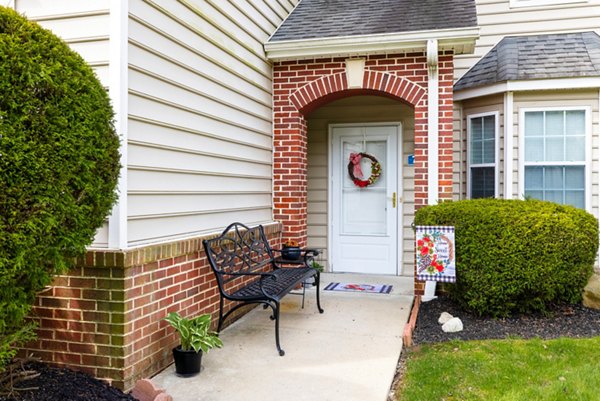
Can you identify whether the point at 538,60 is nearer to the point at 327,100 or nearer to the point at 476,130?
the point at 476,130

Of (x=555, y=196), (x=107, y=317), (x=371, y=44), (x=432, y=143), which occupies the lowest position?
(x=107, y=317)

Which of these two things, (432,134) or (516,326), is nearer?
(516,326)

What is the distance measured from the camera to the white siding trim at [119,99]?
312 cm

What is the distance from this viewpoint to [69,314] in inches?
126

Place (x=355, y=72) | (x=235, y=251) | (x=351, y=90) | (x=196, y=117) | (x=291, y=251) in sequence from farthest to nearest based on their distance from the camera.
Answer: (x=351, y=90) → (x=355, y=72) → (x=291, y=251) → (x=235, y=251) → (x=196, y=117)

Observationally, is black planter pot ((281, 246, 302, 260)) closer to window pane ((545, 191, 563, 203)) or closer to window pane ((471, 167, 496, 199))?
window pane ((471, 167, 496, 199))

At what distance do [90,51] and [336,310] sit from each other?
338 cm

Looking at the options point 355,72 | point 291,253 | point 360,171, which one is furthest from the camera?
point 360,171

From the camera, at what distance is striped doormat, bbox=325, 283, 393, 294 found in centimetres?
600

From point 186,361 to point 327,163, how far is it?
4.41 meters

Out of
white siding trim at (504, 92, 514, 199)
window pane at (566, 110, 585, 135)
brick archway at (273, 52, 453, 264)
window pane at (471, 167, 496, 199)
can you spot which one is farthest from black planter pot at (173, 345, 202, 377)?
window pane at (566, 110, 585, 135)

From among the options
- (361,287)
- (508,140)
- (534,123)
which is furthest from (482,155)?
(361,287)

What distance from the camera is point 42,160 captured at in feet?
7.57

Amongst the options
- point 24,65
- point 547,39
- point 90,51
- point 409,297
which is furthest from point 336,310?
point 547,39
